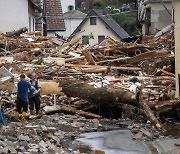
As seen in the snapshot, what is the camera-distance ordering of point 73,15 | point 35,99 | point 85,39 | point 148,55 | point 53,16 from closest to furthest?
point 35,99 < point 148,55 < point 53,16 < point 85,39 < point 73,15

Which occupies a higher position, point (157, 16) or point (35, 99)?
point (157, 16)

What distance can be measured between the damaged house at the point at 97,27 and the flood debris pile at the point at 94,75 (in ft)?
103

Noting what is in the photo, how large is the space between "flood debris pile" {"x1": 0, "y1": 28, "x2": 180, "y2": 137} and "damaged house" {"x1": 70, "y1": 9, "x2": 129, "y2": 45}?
31.5 m

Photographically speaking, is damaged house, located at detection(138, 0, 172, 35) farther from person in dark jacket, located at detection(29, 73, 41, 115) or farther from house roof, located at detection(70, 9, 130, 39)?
person in dark jacket, located at detection(29, 73, 41, 115)

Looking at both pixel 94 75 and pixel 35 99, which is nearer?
pixel 35 99

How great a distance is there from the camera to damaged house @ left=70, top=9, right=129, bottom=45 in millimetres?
60688

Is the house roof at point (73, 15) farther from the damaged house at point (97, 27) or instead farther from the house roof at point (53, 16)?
the house roof at point (53, 16)

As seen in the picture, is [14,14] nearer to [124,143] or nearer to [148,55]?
[148,55]

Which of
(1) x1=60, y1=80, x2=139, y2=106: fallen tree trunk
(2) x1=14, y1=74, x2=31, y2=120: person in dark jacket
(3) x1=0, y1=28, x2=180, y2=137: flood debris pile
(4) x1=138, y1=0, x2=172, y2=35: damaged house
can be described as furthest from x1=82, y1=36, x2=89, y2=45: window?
(2) x1=14, y1=74, x2=31, y2=120: person in dark jacket

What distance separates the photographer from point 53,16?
4388cm

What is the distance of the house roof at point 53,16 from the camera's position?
42.8 meters

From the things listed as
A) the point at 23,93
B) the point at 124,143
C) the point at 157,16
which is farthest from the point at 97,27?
the point at 124,143

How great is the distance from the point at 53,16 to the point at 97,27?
20348mm

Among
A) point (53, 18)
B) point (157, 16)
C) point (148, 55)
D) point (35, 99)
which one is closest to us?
point (35, 99)
